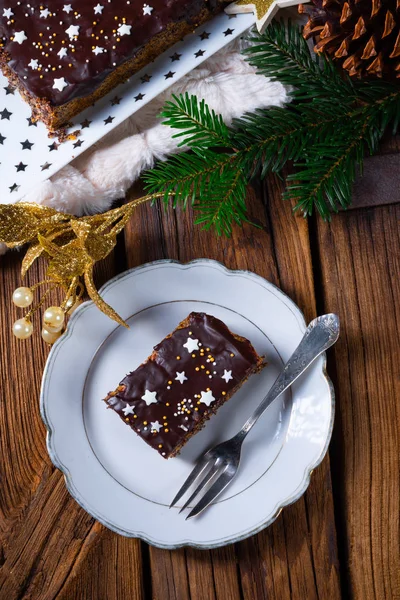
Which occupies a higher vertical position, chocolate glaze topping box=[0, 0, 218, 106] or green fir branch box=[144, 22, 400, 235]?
chocolate glaze topping box=[0, 0, 218, 106]

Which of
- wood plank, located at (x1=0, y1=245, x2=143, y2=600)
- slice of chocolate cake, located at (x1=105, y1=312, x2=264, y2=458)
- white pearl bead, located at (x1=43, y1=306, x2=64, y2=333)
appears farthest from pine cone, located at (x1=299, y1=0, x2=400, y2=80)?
wood plank, located at (x1=0, y1=245, x2=143, y2=600)

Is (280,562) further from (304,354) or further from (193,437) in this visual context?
(304,354)

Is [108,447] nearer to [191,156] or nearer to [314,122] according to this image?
[191,156]

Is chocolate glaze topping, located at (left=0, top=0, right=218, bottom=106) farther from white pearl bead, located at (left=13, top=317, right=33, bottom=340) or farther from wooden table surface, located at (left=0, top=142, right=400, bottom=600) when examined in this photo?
white pearl bead, located at (left=13, top=317, right=33, bottom=340)

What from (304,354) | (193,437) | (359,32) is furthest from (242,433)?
(359,32)

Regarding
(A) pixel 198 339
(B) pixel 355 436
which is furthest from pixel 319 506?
(A) pixel 198 339
